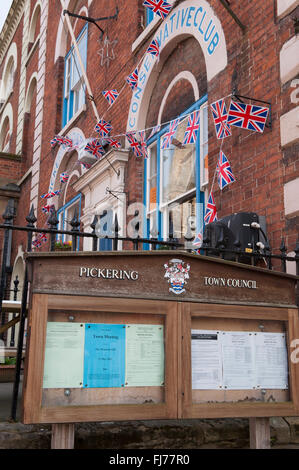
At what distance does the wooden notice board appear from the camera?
280cm

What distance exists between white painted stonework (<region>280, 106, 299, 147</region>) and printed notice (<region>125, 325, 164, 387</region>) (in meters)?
3.18

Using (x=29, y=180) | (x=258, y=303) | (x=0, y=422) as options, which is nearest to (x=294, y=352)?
(x=258, y=303)

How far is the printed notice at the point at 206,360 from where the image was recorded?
309cm

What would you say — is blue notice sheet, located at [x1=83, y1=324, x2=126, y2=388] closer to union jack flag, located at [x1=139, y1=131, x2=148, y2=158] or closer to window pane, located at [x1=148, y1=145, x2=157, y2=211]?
union jack flag, located at [x1=139, y1=131, x2=148, y2=158]

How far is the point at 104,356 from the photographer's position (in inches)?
114

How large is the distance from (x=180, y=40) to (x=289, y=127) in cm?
364

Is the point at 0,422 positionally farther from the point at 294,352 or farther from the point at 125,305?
the point at 294,352

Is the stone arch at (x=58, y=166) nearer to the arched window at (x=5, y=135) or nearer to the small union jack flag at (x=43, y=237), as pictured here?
the small union jack flag at (x=43, y=237)

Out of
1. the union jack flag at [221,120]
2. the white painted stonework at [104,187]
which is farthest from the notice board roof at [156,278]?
the white painted stonework at [104,187]

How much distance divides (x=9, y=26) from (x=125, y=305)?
2178cm

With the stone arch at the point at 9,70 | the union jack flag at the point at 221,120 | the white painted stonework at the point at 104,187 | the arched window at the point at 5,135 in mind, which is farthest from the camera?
the arched window at the point at 5,135

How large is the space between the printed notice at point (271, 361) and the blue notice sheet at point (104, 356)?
0.90 m

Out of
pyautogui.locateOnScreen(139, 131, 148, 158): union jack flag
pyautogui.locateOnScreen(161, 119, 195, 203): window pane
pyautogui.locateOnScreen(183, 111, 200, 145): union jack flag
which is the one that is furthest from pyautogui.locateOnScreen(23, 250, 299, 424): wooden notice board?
pyautogui.locateOnScreen(139, 131, 148, 158): union jack flag

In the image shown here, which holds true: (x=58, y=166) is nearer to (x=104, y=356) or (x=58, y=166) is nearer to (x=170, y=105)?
(x=170, y=105)
